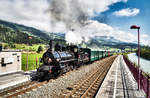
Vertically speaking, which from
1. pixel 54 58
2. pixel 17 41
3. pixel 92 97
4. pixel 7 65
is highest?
pixel 17 41

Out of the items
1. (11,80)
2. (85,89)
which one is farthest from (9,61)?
(85,89)

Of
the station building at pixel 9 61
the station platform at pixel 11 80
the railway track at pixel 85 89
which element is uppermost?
the station building at pixel 9 61

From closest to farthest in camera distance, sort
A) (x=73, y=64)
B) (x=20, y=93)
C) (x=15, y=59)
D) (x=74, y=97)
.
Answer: (x=74, y=97), (x=20, y=93), (x=15, y=59), (x=73, y=64)

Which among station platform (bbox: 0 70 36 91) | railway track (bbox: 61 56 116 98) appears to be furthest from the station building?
railway track (bbox: 61 56 116 98)

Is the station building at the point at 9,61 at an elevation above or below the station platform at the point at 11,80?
above

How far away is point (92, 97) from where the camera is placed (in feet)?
25.5

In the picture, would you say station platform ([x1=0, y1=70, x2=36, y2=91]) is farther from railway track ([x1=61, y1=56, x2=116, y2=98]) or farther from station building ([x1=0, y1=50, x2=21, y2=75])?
railway track ([x1=61, y1=56, x2=116, y2=98])

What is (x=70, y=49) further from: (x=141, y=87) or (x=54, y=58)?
(x=141, y=87)

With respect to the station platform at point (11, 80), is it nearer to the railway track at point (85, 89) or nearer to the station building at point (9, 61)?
the station building at point (9, 61)

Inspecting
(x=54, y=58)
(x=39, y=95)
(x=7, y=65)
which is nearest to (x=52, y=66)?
(x=54, y=58)

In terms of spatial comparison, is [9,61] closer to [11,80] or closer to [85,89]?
[11,80]

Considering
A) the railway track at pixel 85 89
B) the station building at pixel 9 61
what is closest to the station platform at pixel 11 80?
the station building at pixel 9 61

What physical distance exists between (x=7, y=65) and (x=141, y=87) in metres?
14.5

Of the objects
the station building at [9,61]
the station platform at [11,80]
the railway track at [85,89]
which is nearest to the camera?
the railway track at [85,89]
